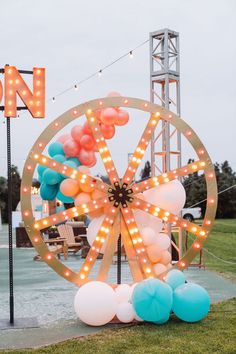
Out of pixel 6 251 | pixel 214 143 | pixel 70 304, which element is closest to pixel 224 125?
pixel 214 143

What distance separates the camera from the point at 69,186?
6973 mm

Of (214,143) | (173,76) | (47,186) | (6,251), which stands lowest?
(6,251)

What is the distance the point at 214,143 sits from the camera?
3123 inches

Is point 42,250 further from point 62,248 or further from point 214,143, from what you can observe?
point 214,143

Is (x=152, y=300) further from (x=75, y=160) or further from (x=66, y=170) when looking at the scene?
(x=75, y=160)

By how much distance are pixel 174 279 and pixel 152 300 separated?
60cm

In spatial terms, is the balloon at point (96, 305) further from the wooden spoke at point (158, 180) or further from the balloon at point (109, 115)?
the balloon at point (109, 115)

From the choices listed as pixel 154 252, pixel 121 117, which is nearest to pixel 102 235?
pixel 154 252

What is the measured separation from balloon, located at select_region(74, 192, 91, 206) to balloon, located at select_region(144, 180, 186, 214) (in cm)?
79

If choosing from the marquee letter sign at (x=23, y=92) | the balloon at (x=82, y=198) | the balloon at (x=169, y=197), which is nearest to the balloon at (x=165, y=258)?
the balloon at (x=169, y=197)

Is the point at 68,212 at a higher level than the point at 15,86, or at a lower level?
lower

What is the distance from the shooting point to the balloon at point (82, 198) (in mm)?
7047

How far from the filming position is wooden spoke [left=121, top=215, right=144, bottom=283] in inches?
277

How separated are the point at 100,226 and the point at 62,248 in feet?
26.4
